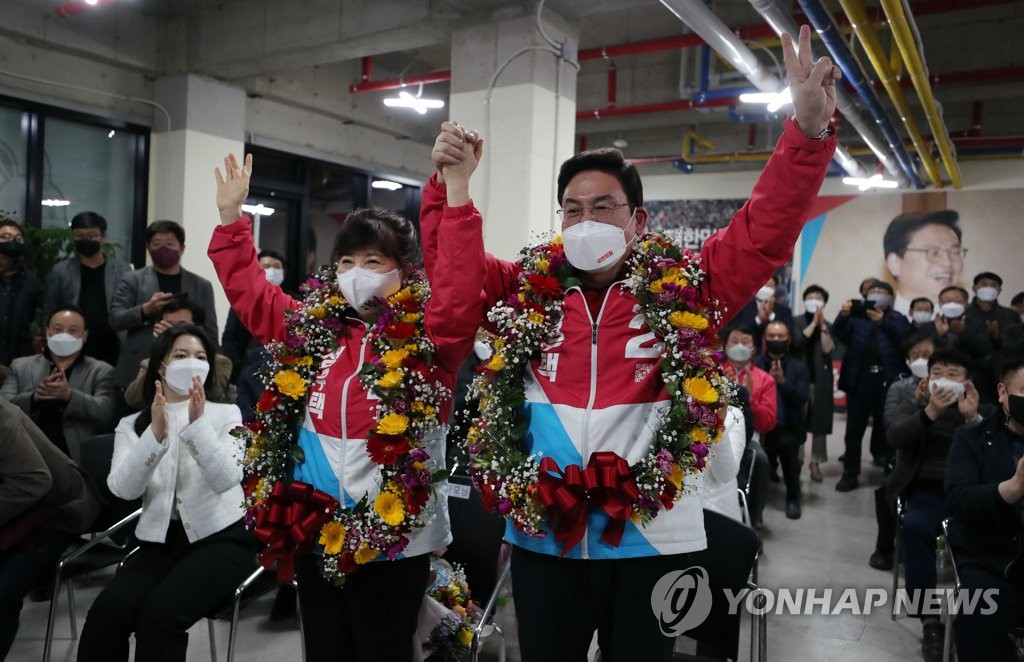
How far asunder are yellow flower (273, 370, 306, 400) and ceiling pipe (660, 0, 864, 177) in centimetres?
364

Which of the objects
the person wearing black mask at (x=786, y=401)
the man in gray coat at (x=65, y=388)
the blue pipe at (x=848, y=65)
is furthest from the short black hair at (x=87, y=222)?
the person wearing black mask at (x=786, y=401)

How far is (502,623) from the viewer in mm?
3557

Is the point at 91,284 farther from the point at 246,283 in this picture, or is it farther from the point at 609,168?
the point at 609,168

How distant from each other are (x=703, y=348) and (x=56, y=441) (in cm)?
366

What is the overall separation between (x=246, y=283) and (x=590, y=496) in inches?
50.6

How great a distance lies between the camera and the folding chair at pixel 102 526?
3.04 metres

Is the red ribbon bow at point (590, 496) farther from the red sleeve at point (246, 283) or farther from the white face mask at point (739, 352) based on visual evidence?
the white face mask at point (739, 352)

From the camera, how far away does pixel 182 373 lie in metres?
2.91

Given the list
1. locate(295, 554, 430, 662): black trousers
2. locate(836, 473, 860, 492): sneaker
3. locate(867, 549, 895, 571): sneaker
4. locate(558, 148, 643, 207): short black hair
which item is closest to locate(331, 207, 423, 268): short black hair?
locate(558, 148, 643, 207): short black hair

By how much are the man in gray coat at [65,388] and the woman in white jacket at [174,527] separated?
1.27 m

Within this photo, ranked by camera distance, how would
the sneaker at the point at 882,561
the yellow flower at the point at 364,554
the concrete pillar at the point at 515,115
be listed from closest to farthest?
1. the yellow flower at the point at 364,554
2. the sneaker at the point at 882,561
3. the concrete pillar at the point at 515,115

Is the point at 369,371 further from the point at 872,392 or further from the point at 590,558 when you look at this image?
the point at 872,392

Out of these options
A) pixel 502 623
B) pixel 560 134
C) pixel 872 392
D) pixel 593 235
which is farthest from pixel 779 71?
pixel 593 235

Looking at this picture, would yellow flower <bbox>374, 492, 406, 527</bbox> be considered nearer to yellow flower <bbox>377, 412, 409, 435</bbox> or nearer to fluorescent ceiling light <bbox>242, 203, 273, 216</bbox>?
yellow flower <bbox>377, 412, 409, 435</bbox>
